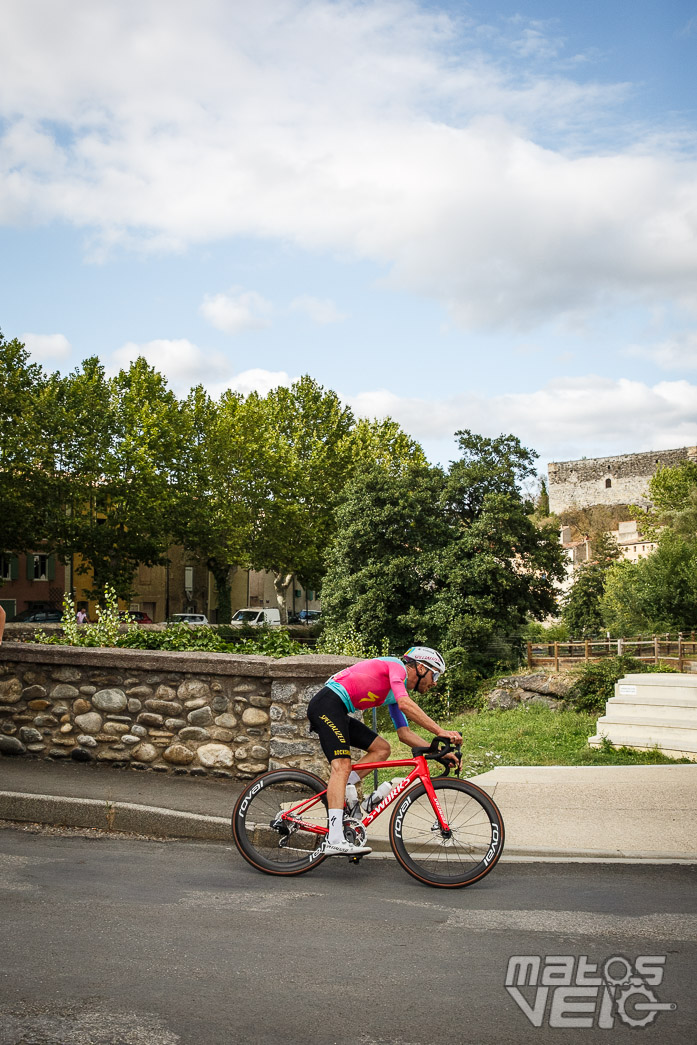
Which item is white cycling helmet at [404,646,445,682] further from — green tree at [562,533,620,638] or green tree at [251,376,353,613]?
green tree at [251,376,353,613]

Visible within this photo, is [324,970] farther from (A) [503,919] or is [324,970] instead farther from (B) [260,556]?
(B) [260,556]

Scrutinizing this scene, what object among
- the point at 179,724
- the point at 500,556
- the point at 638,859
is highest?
the point at 500,556

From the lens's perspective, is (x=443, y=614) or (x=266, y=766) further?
(x=443, y=614)

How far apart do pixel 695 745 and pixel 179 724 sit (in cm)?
720

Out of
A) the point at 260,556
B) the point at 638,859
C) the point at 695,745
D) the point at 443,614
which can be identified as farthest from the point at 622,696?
the point at 260,556

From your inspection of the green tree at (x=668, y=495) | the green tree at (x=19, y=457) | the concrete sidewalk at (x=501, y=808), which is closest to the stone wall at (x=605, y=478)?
the green tree at (x=668, y=495)

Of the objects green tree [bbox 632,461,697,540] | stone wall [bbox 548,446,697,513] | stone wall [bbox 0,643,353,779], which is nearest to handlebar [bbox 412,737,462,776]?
stone wall [bbox 0,643,353,779]

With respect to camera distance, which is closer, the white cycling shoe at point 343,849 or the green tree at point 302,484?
the white cycling shoe at point 343,849

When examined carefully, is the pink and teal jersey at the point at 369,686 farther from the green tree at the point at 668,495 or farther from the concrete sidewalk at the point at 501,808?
the green tree at the point at 668,495

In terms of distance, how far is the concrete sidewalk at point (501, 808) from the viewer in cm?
660

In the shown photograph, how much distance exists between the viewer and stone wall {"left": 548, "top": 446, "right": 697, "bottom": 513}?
301 ft

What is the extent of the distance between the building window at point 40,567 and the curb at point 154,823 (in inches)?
1944

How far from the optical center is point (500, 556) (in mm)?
35562

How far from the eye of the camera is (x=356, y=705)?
230 inches
